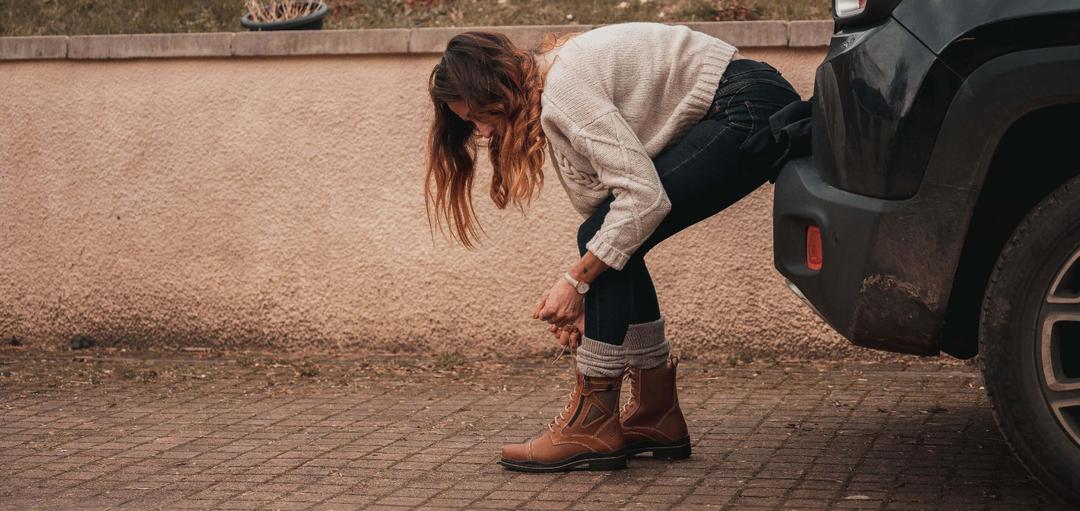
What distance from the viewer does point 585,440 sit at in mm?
3938

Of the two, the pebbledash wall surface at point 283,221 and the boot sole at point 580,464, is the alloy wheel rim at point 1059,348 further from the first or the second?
the pebbledash wall surface at point 283,221

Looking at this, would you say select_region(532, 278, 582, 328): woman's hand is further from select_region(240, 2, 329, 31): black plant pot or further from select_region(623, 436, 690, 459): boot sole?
select_region(240, 2, 329, 31): black plant pot

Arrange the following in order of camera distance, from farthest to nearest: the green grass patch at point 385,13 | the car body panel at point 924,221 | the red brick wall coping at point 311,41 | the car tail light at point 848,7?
the green grass patch at point 385,13
the red brick wall coping at point 311,41
the car tail light at point 848,7
the car body panel at point 924,221

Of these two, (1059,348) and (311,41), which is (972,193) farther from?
(311,41)

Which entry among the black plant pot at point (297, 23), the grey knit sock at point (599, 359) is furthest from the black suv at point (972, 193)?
the black plant pot at point (297, 23)

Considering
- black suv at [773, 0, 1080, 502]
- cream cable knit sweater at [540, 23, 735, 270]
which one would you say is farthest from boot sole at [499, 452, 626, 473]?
black suv at [773, 0, 1080, 502]

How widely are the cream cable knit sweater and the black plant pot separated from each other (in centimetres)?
293

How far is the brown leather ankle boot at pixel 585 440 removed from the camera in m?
3.93

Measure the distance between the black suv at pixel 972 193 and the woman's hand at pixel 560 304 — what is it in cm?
77

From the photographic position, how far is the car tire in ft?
10.1

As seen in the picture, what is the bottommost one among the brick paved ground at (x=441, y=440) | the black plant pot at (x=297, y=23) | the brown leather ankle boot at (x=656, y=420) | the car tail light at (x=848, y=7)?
the brick paved ground at (x=441, y=440)

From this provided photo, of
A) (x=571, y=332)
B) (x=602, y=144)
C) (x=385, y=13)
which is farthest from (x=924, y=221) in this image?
(x=385, y=13)

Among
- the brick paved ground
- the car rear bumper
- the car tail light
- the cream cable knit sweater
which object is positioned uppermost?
the car tail light

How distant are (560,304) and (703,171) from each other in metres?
0.56
